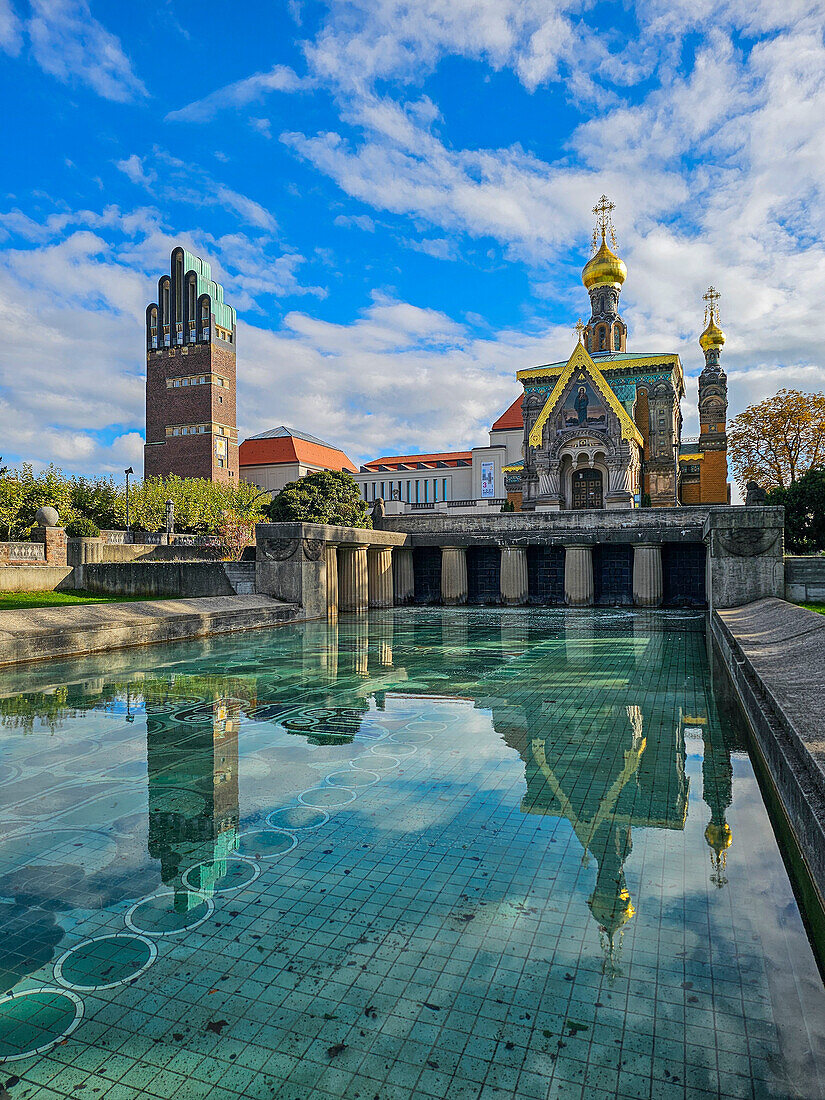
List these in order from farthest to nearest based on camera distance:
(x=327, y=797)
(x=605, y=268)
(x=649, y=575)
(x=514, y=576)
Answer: (x=605, y=268), (x=514, y=576), (x=649, y=575), (x=327, y=797)

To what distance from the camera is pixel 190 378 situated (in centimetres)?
7569

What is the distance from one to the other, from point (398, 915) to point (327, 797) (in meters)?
1.51

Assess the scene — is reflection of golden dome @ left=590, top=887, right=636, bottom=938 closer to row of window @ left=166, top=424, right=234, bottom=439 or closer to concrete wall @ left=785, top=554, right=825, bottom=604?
concrete wall @ left=785, top=554, right=825, bottom=604

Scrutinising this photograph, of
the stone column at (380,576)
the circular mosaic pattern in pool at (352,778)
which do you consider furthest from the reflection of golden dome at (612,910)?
the stone column at (380,576)

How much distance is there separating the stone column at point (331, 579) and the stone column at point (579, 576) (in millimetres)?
8337

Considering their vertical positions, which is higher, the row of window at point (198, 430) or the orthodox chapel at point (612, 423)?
the row of window at point (198, 430)

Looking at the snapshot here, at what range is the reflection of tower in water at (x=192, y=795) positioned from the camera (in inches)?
134

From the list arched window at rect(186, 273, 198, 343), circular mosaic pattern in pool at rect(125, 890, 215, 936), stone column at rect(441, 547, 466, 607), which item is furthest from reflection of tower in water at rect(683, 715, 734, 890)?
arched window at rect(186, 273, 198, 343)

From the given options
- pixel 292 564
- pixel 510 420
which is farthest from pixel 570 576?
pixel 510 420

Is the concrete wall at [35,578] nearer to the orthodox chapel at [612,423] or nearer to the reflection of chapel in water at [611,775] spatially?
the reflection of chapel in water at [611,775]

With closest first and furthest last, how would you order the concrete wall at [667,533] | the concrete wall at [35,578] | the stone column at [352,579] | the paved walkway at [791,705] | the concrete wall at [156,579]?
1. the paved walkway at [791,705]
2. the concrete wall at [667,533]
3. the concrete wall at [35,578]
4. the concrete wall at [156,579]
5. the stone column at [352,579]

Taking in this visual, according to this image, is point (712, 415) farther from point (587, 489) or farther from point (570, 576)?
point (570, 576)

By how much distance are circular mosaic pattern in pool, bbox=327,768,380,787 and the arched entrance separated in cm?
3799

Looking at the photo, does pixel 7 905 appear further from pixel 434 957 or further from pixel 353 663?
pixel 353 663
